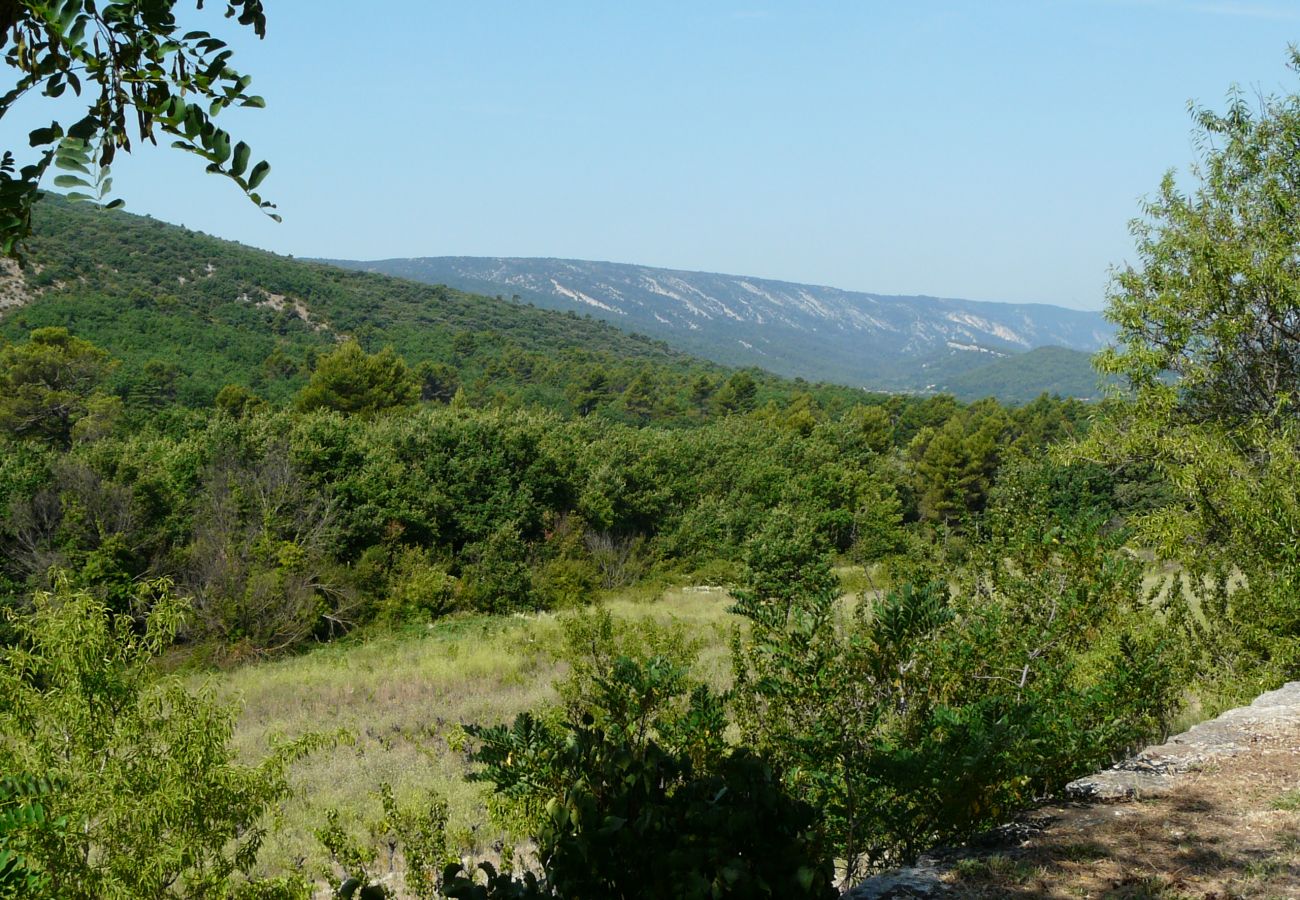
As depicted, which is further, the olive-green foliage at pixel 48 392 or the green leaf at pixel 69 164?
the olive-green foliage at pixel 48 392

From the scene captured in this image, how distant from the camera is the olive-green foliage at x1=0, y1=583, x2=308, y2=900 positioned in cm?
346

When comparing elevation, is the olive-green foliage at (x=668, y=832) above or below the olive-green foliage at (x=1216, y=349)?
below

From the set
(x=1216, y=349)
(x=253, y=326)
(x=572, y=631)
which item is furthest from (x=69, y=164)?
(x=253, y=326)

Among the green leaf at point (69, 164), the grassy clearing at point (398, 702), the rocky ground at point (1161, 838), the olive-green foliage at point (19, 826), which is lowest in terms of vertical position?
the grassy clearing at point (398, 702)

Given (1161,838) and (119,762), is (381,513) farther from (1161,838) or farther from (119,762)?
(1161,838)

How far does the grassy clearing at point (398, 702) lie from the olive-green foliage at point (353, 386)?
1839 cm

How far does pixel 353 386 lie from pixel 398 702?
2684 centimetres

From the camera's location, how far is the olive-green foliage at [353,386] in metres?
38.0

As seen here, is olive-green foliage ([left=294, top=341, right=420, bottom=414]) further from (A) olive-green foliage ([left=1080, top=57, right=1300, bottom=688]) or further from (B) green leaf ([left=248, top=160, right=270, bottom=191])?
(B) green leaf ([left=248, top=160, right=270, bottom=191])

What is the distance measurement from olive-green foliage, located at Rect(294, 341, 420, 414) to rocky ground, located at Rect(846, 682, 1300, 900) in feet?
116

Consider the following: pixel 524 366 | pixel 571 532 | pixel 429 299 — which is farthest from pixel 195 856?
pixel 429 299

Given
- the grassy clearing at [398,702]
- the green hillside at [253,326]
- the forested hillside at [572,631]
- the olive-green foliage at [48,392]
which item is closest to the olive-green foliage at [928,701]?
the forested hillside at [572,631]

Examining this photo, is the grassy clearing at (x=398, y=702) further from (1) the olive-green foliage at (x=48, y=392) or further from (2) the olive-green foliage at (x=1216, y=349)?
(1) the olive-green foliage at (x=48, y=392)

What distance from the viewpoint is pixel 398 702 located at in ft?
45.3
